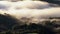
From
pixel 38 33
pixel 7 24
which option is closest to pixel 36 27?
pixel 38 33

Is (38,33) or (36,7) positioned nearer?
(38,33)

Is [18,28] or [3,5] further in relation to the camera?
[3,5]

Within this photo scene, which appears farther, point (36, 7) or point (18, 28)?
point (36, 7)

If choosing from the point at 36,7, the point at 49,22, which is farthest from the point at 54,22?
the point at 36,7

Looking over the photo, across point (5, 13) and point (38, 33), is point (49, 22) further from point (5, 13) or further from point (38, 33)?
point (5, 13)

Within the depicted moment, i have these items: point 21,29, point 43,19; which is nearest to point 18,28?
point 21,29

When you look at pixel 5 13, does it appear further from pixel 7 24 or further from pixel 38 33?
pixel 38 33

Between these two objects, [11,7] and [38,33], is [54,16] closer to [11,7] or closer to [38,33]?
[38,33]
